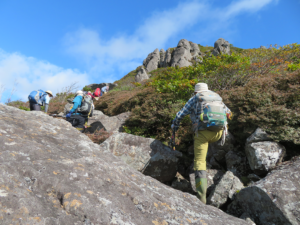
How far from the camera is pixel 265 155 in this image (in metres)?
4.19

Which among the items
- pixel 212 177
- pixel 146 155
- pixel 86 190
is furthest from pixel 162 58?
pixel 86 190

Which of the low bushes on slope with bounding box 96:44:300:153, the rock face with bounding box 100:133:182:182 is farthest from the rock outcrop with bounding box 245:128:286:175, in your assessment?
the rock face with bounding box 100:133:182:182

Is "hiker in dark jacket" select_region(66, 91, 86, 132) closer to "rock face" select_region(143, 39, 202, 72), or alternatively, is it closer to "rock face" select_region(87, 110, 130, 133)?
"rock face" select_region(87, 110, 130, 133)

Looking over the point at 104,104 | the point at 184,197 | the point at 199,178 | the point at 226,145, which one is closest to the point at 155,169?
the point at 199,178

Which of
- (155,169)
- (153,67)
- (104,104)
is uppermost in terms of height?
(153,67)

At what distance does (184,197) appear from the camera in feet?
7.37

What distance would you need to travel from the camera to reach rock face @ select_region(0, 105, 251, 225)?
134 centimetres

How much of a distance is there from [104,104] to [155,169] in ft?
29.1

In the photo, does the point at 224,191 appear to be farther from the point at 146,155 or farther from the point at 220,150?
the point at 146,155

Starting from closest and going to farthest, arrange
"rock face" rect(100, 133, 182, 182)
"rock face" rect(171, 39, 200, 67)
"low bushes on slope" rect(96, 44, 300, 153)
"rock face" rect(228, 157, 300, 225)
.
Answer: "rock face" rect(228, 157, 300, 225) < "low bushes on slope" rect(96, 44, 300, 153) < "rock face" rect(100, 133, 182, 182) < "rock face" rect(171, 39, 200, 67)

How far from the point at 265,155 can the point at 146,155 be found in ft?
9.44

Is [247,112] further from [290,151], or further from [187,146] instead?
[187,146]

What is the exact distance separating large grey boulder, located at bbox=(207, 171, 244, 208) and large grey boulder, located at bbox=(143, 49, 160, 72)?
41.2 meters

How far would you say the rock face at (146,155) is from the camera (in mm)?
4738
